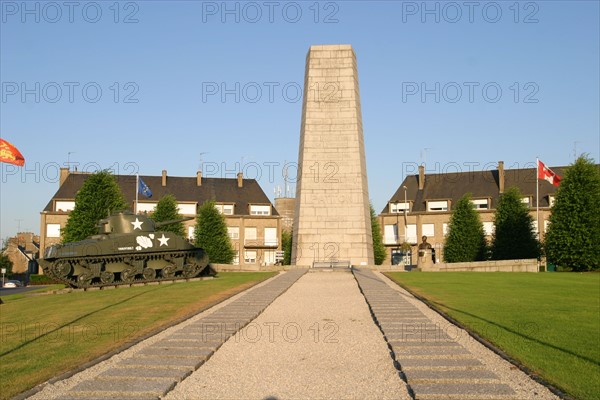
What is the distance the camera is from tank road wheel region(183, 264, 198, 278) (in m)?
32.8

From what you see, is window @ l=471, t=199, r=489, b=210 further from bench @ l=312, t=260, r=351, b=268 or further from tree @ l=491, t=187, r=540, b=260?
bench @ l=312, t=260, r=351, b=268

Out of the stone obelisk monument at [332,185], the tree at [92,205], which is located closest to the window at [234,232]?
the tree at [92,205]

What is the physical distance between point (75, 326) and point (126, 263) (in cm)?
1637

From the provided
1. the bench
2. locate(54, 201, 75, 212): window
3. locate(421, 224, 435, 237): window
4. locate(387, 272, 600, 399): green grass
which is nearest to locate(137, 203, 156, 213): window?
locate(54, 201, 75, 212): window

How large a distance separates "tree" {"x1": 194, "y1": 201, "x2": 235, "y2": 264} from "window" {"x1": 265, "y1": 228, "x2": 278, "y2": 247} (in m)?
14.0

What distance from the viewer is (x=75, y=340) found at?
40.6ft

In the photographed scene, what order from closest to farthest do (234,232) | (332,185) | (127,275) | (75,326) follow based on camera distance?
1. (75,326)
2. (127,275)
3. (332,185)
4. (234,232)

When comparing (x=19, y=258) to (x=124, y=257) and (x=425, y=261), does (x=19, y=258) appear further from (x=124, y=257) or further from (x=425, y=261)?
(x=425, y=261)

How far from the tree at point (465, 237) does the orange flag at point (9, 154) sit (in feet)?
152

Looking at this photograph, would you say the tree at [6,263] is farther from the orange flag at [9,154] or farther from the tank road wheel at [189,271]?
the orange flag at [9,154]

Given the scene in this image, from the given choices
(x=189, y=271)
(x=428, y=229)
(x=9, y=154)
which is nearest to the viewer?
(x=9, y=154)

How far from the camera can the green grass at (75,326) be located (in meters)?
9.83

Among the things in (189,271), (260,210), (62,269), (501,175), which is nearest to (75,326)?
(62,269)

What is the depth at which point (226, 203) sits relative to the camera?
245ft
